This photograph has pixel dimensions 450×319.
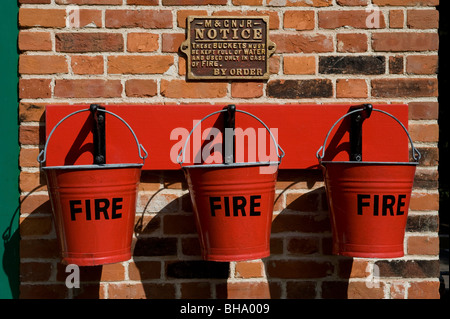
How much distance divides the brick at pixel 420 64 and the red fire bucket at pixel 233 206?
0.71 m

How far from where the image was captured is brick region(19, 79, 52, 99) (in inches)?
73.0

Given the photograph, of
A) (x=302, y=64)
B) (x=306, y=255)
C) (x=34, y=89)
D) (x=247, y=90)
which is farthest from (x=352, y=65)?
(x=34, y=89)

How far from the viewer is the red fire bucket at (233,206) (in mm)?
1535

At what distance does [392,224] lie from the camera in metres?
1.58

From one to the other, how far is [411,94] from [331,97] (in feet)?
0.98

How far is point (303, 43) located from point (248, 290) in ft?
3.10

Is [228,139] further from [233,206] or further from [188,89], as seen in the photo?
[233,206]

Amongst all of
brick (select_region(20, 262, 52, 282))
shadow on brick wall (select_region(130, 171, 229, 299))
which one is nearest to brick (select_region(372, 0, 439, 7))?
shadow on brick wall (select_region(130, 171, 229, 299))

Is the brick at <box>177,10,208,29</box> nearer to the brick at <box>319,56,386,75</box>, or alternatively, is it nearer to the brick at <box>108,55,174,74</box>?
the brick at <box>108,55,174,74</box>

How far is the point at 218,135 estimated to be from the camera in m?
1.85

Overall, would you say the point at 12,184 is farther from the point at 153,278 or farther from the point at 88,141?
the point at 153,278

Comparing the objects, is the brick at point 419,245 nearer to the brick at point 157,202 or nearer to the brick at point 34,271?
the brick at point 157,202

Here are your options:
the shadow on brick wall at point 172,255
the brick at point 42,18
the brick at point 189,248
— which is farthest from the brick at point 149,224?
the brick at point 42,18

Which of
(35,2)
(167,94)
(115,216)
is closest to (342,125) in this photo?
(167,94)
